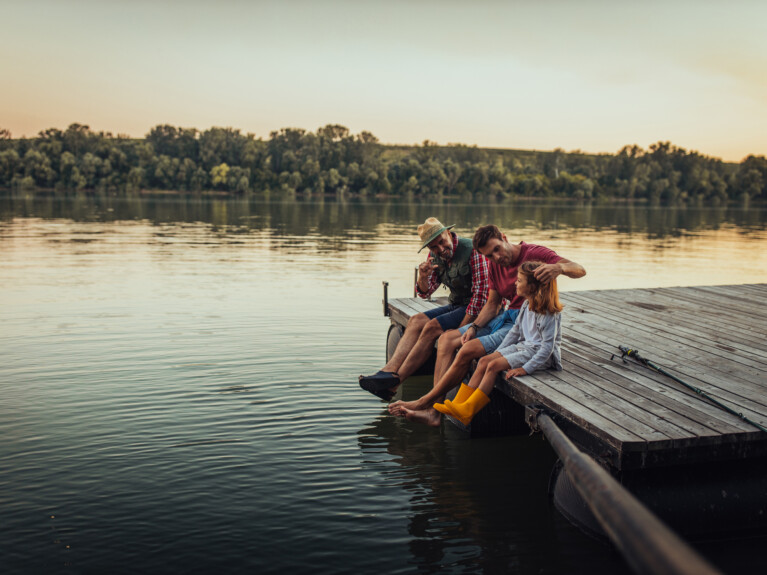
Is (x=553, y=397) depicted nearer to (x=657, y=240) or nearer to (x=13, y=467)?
(x=13, y=467)

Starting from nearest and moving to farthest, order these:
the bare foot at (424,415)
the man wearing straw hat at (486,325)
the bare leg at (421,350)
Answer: the man wearing straw hat at (486,325)
the bare foot at (424,415)
the bare leg at (421,350)

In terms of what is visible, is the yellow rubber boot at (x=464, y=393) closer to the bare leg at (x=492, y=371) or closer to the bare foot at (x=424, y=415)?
the bare leg at (x=492, y=371)

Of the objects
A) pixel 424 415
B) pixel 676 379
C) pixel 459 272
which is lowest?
pixel 424 415

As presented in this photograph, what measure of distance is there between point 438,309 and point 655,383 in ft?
8.20

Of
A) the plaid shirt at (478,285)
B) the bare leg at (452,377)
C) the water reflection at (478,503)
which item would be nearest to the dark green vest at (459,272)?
the plaid shirt at (478,285)

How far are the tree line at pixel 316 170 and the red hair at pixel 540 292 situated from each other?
11207 cm

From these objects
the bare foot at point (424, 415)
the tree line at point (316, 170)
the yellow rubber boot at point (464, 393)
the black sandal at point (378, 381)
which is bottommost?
the bare foot at point (424, 415)

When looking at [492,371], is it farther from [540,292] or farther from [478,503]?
[478,503]

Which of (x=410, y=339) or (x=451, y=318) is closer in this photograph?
(x=451, y=318)

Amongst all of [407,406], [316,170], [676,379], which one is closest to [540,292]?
[676,379]

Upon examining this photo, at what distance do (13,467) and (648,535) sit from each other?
561 centimetres

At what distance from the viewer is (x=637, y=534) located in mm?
1415

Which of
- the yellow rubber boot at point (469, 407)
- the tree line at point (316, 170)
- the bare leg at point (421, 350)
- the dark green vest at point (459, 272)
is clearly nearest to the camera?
the yellow rubber boot at point (469, 407)

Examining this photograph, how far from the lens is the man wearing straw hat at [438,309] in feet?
22.0
